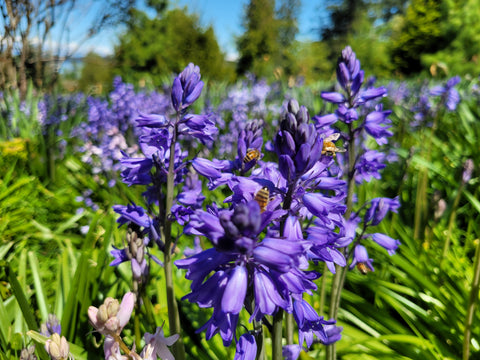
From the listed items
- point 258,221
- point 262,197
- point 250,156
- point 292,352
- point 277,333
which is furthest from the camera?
point 250,156

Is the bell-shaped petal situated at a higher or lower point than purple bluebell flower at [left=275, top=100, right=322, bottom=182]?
lower

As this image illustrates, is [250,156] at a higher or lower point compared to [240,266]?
higher

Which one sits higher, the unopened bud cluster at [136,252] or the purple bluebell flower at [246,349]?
the unopened bud cluster at [136,252]

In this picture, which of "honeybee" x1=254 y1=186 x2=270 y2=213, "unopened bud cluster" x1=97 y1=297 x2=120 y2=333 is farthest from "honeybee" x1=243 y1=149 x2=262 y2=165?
"unopened bud cluster" x1=97 y1=297 x2=120 y2=333

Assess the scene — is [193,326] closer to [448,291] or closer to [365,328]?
[365,328]

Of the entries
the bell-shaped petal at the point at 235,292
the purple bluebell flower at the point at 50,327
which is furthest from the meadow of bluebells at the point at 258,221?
the purple bluebell flower at the point at 50,327

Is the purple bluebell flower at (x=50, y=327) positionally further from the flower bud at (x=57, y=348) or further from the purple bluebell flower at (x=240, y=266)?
the purple bluebell flower at (x=240, y=266)

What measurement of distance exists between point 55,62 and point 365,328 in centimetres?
970

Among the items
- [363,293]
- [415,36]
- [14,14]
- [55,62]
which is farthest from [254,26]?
[363,293]

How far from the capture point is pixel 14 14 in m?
6.70

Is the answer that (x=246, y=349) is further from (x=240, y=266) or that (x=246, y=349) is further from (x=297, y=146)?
(x=297, y=146)

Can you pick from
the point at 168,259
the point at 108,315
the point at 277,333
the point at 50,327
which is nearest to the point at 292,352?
the point at 277,333

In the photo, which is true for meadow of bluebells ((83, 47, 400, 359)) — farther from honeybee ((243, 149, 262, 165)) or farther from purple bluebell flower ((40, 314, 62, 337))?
purple bluebell flower ((40, 314, 62, 337))

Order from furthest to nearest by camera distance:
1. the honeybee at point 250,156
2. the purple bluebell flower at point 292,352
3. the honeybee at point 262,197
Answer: the honeybee at point 250,156, the purple bluebell flower at point 292,352, the honeybee at point 262,197
